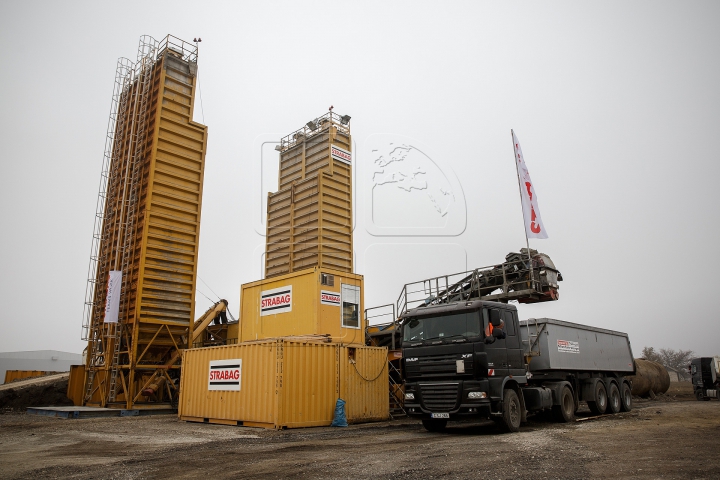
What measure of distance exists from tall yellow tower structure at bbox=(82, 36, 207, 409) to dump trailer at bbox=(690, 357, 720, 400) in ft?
80.8

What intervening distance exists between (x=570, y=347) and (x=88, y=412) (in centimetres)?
1558

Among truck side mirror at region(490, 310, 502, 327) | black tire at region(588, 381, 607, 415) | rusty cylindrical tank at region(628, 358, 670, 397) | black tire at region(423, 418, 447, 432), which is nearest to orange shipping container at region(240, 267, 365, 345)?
black tire at region(423, 418, 447, 432)

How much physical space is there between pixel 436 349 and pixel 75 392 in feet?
56.0

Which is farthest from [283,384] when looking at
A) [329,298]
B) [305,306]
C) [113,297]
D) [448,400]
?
[113,297]

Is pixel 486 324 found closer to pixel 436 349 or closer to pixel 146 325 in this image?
pixel 436 349

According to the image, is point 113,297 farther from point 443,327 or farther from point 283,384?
point 443,327

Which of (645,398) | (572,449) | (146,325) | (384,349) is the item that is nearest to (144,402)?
(146,325)

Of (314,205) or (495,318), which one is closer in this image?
(495,318)

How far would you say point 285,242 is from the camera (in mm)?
22422

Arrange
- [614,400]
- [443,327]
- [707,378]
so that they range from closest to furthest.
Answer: [443,327]
[614,400]
[707,378]

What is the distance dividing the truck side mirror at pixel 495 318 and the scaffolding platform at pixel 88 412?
44.7ft

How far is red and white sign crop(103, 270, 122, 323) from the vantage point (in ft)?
63.3

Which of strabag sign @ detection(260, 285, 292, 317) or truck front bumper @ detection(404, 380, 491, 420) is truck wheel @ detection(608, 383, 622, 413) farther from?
strabag sign @ detection(260, 285, 292, 317)

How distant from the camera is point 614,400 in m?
17.3
